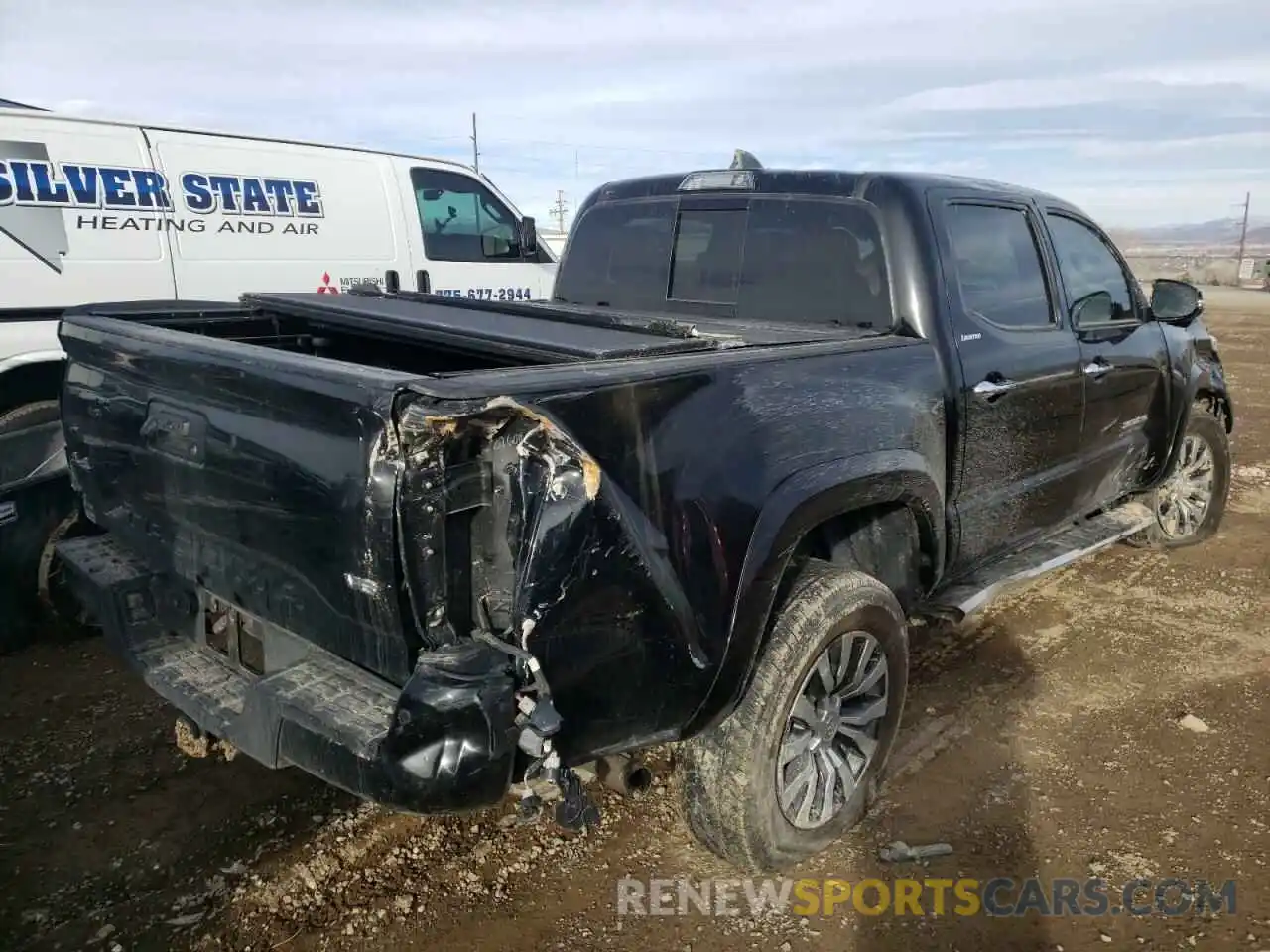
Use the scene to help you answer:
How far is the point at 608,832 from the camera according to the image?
306 centimetres

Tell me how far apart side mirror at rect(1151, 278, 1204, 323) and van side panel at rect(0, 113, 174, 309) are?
211 inches

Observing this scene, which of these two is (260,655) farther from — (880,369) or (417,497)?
(880,369)

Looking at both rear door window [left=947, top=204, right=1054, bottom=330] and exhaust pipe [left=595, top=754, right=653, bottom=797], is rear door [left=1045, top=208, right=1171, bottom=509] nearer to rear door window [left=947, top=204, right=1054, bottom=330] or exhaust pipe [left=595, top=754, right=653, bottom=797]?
rear door window [left=947, top=204, right=1054, bottom=330]

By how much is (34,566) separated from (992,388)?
387 cm

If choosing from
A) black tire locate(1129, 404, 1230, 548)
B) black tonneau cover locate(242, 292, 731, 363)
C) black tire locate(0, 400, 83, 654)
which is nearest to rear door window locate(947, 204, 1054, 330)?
black tonneau cover locate(242, 292, 731, 363)

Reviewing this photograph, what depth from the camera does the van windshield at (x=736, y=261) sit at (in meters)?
3.51

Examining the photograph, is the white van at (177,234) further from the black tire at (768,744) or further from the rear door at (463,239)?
the black tire at (768,744)

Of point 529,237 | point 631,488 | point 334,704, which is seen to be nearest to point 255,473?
point 334,704

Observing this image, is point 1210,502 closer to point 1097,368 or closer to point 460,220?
point 1097,368

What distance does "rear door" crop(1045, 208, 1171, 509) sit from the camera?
13.6 feet

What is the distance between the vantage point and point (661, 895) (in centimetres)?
278

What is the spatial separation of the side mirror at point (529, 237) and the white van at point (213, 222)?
6 cm

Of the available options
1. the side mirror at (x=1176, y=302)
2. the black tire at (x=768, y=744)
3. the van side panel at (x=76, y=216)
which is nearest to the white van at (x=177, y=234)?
the van side panel at (x=76, y=216)

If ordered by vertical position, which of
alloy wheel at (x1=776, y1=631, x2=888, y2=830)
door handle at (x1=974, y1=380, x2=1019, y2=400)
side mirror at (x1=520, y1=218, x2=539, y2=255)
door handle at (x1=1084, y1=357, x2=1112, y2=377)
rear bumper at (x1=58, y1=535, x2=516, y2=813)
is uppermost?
side mirror at (x1=520, y1=218, x2=539, y2=255)
